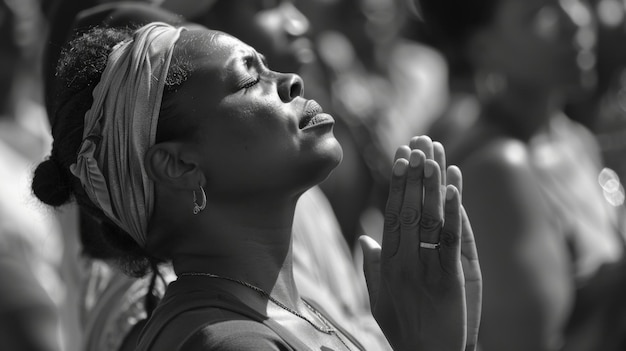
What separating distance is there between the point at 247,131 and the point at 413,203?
37 centimetres

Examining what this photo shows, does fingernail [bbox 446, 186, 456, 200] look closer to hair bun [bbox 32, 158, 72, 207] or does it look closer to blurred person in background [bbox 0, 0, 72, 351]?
hair bun [bbox 32, 158, 72, 207]

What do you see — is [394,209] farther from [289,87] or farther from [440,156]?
[289,87]

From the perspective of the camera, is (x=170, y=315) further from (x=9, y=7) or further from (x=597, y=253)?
(x=9, y=7)

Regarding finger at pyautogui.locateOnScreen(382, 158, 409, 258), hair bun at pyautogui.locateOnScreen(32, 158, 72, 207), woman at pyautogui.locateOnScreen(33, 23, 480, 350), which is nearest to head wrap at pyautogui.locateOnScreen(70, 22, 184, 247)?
woman at pyautogui.locateOnScreen(33, 23, 480, 350)

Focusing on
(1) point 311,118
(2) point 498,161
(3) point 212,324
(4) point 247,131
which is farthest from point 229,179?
(2) point 498,161

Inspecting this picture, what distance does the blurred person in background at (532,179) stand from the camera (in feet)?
13.9

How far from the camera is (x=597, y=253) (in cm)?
457

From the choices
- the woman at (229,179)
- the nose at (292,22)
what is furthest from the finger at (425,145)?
the nose at (292,22)

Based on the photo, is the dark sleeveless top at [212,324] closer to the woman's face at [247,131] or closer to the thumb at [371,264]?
the woman's face at [247,131]

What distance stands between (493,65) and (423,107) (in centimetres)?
182

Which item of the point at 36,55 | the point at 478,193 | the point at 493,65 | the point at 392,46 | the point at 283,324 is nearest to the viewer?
the point at 283,324

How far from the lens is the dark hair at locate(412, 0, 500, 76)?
4.86m

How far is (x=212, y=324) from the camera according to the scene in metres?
2.01

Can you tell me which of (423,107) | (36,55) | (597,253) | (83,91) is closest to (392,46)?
(423,107)
